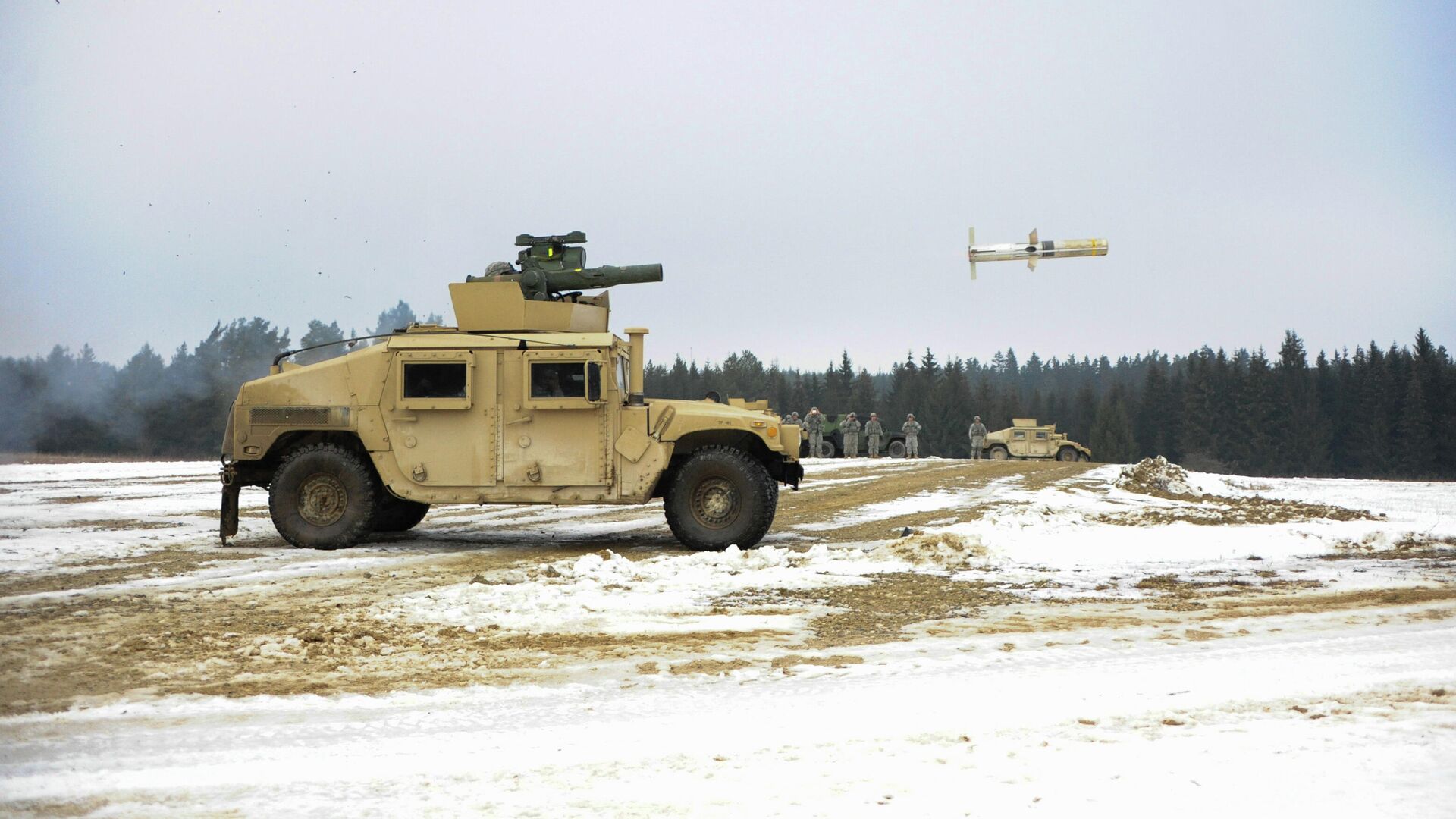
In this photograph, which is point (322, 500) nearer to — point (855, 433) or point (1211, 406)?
point (855, 433)

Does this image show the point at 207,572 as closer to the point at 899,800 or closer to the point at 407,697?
the point at 407,697

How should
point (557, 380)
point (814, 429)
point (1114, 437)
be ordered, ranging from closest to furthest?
point (557, 380), point (814, 429), point (1114, 437)

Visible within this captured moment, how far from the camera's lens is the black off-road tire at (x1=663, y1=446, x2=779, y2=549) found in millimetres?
10836

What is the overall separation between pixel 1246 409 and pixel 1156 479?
227 feet

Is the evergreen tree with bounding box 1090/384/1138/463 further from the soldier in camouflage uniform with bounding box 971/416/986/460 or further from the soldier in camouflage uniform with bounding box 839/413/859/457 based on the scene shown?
the soldier in camouflage uniform with bounding box 839/413/859/457

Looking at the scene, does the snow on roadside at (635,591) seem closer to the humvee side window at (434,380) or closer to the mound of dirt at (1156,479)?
the humvee side window at (434,380)

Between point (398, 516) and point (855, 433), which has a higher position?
point (855, 433)

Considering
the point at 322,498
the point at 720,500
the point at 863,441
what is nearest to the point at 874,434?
the point at 863,441

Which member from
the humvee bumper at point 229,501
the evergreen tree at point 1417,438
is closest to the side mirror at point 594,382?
the humvee bumper at point 229,501

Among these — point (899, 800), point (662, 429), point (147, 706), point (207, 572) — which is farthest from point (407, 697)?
point (662, 429)

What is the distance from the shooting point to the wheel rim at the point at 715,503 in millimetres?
10914

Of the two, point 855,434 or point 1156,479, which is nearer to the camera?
point 1156,479

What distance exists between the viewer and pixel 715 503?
10953mm

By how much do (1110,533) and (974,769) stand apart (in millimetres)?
7622
